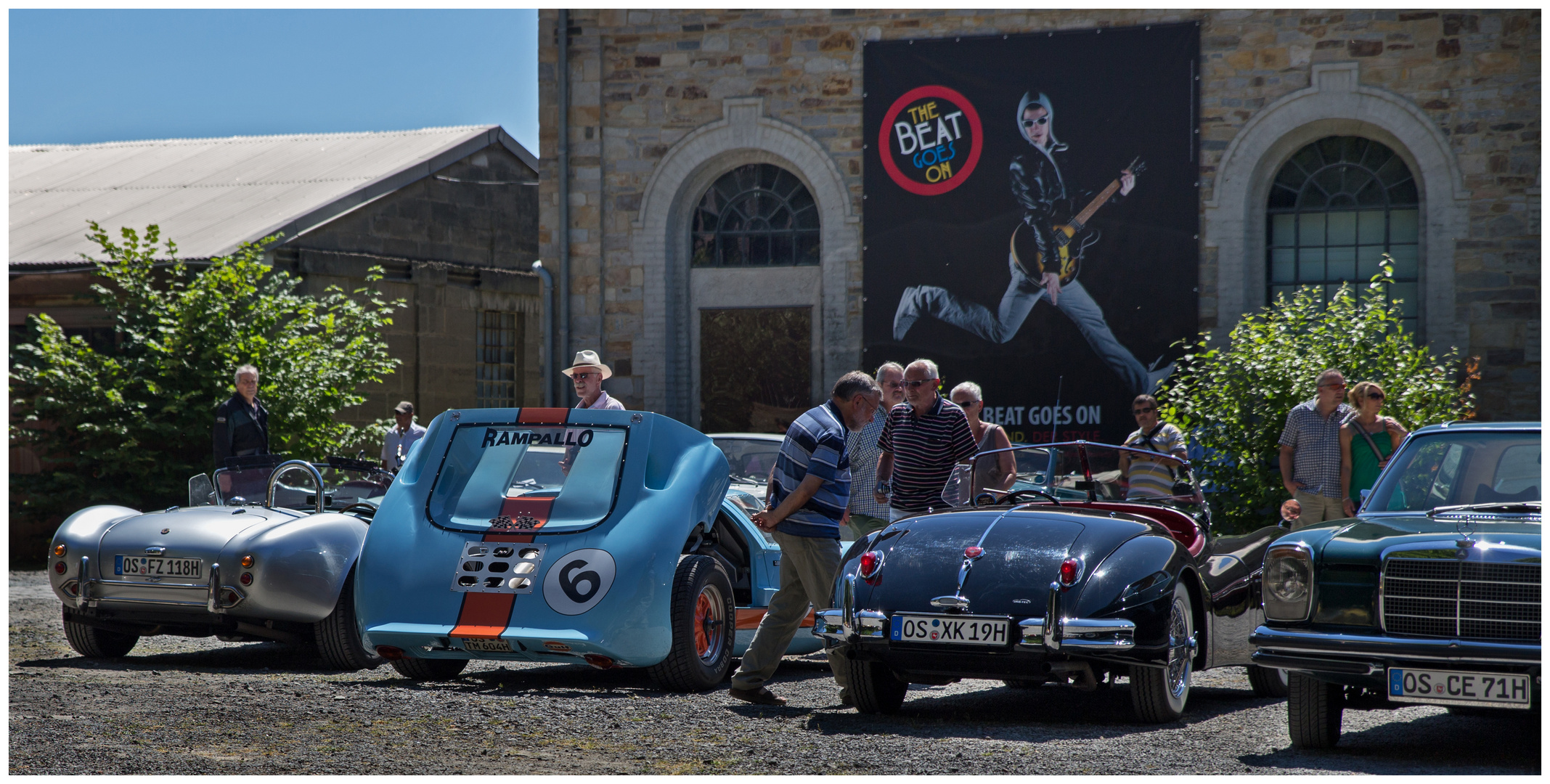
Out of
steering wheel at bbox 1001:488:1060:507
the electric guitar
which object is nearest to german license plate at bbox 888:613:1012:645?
steering wheel at bbox 1001:488:1060:507

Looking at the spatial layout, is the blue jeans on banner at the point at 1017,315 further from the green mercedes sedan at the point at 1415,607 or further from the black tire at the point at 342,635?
the green mercedes sedan at the point at 1415,607

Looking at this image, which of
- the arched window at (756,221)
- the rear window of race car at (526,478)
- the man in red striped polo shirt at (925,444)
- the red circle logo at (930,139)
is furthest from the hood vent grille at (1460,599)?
the arched window at (756,221)

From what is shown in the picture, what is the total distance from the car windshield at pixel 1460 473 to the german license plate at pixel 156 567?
607 cm

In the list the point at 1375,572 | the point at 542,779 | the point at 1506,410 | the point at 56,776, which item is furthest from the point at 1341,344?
the point at 56,776

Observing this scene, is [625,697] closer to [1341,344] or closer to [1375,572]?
[1375,572]

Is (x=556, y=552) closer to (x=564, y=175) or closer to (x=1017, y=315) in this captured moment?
(x=1017, y=315)

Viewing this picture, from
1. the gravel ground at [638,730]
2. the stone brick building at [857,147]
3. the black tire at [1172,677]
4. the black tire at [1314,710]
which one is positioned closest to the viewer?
the gravel ground at [638,730]

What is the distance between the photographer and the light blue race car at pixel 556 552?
23.5ft

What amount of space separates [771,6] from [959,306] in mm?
3938

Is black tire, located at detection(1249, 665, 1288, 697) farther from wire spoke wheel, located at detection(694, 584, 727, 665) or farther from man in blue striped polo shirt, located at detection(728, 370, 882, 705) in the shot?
wire spoke wheel, located at detection(694, 584, 727, 665)

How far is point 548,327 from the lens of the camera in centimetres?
1716

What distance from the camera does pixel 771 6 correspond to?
53.5 feet

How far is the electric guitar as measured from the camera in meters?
15.2

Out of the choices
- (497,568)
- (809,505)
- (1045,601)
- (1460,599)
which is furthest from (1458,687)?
(497,568)
